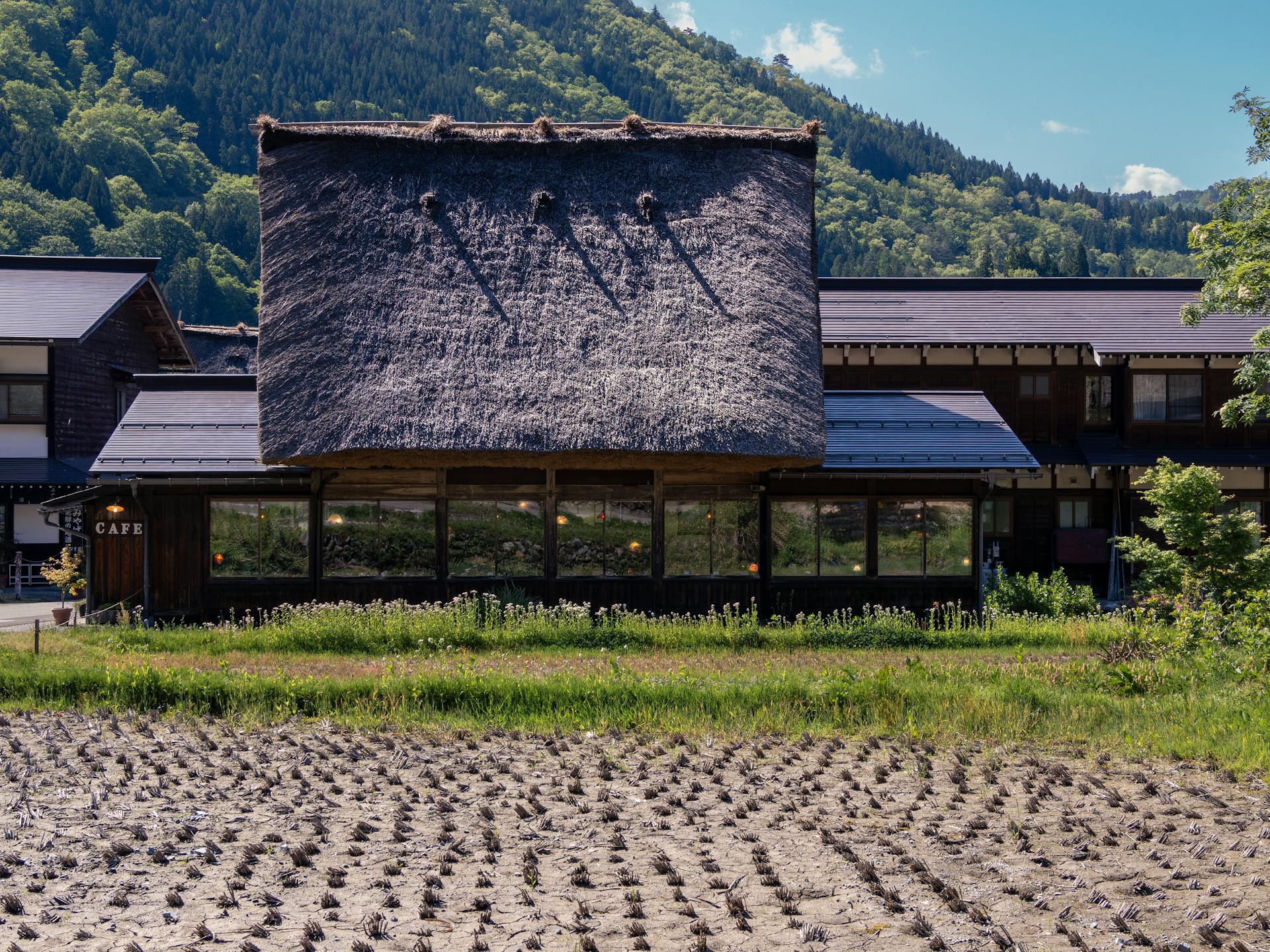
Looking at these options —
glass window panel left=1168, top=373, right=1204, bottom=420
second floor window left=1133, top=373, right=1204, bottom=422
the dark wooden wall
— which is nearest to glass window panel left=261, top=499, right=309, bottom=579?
the dark wooden wall

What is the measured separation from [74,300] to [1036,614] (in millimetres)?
22819

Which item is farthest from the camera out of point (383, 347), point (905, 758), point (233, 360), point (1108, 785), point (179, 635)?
point (233, 360)

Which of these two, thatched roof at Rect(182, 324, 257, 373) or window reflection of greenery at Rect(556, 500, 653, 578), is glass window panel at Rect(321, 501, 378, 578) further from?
thatched roof at Rect(182, 324, 257, 373)

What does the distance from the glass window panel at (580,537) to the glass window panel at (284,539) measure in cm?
396

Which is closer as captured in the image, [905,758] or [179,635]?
[905,758]

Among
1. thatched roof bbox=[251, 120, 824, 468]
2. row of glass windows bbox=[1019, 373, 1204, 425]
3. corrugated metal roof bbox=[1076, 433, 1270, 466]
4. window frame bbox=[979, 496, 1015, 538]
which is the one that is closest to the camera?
thatched roof bbox=[251, 120, 824, 468]

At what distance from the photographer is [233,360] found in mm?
33812

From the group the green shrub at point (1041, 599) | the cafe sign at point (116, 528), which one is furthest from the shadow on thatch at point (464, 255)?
the green shrub at point (1041, 599)

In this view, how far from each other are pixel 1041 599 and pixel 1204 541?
2.97 metres

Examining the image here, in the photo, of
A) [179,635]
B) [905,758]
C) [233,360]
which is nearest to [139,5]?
[233,360]

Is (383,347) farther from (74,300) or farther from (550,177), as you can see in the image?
(74,300)

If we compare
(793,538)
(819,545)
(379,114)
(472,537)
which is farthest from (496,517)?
(379,114)

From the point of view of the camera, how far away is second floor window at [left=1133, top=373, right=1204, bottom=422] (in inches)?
988

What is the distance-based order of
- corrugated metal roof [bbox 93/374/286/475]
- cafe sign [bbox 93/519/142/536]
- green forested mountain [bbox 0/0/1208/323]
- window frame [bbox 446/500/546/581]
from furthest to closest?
green forested mountain [bbox 0/0/1208/323]
cafe sign [bbox 93/519/142/536]
window frame [bbox 446/500/546/581]
corrugated metal roof [bbox 93/374/286/475]
